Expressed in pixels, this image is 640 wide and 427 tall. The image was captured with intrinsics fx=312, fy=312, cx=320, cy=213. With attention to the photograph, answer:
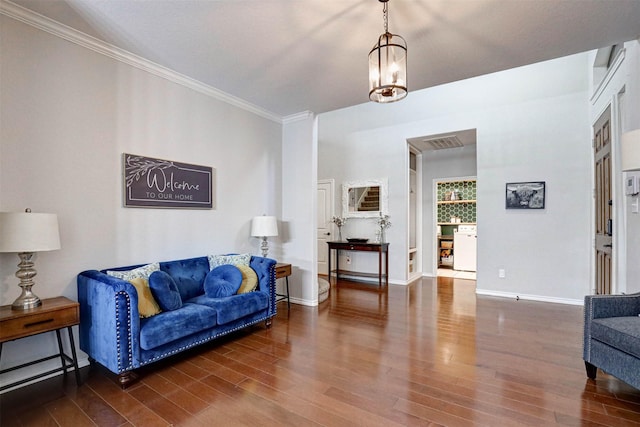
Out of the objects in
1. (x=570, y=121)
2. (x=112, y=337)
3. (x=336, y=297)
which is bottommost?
(x=336, y=297)

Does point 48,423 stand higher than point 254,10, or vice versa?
point 254,10

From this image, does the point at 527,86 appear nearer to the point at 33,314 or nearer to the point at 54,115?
the point at 54,115

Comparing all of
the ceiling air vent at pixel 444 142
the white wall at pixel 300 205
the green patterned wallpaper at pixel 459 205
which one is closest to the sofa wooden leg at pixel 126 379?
the white wall at pixel 300 205

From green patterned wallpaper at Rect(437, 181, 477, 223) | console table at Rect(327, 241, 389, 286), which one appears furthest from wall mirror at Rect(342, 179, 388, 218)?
green patterned wallpaper at Rect(437, 181, 477, 223)

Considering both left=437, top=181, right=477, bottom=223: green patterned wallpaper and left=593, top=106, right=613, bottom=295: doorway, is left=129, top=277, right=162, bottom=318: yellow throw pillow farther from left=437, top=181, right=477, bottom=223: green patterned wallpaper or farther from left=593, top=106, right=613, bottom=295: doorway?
left=437, top=181, right=477, bottom=223: green patterned wallpaper

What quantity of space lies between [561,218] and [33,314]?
19.5 ft

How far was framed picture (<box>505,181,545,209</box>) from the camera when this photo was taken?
4.63m

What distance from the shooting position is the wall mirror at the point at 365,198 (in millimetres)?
6121

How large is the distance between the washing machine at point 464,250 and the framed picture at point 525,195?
2575mm

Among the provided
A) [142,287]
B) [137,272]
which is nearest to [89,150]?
[137,272]

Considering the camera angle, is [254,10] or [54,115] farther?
[54,115]

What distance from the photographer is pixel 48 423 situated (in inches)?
74.1

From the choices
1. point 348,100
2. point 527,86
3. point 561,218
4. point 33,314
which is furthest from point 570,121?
point 33,314

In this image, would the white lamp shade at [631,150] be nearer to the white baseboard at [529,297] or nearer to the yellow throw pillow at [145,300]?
the white baseboard at [529,297]
